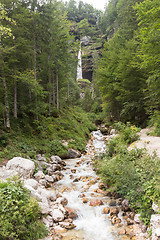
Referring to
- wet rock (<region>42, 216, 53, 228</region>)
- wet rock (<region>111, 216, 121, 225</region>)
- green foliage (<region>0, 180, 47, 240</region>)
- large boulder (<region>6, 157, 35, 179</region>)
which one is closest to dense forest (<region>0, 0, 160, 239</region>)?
green foliage (<region>0, 180, 47, 240</region>)

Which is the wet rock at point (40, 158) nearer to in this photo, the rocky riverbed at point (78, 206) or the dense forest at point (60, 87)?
the dense forest at point (60, 87)

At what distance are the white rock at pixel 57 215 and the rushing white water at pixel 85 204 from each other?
53 centimetres

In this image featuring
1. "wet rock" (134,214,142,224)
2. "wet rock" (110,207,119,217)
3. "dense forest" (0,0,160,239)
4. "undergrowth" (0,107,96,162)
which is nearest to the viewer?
"wet rock" (134,214,142,224)

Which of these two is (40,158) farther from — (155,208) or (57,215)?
(155,208)

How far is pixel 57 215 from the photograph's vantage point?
19.2 feet

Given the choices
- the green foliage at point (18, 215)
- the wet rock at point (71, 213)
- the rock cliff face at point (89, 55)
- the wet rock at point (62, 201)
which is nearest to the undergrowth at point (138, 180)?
the wet rock at point (71, 213)

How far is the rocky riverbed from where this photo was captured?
5203 millimetres

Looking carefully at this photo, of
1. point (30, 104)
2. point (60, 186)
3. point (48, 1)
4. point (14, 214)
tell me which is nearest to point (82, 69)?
point (48, 1)

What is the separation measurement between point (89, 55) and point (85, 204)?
201 ft

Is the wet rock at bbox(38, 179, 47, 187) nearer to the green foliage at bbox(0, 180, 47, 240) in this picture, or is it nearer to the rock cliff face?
the green foliage at bbox(0, 180, 47, 240)

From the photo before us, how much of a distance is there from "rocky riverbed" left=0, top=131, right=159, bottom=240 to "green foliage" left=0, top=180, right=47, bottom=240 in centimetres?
66

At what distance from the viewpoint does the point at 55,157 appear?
480 inches

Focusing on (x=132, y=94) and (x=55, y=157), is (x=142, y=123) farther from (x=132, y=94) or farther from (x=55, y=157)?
(x=55, y=157)

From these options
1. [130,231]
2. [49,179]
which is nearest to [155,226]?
[130,231]
